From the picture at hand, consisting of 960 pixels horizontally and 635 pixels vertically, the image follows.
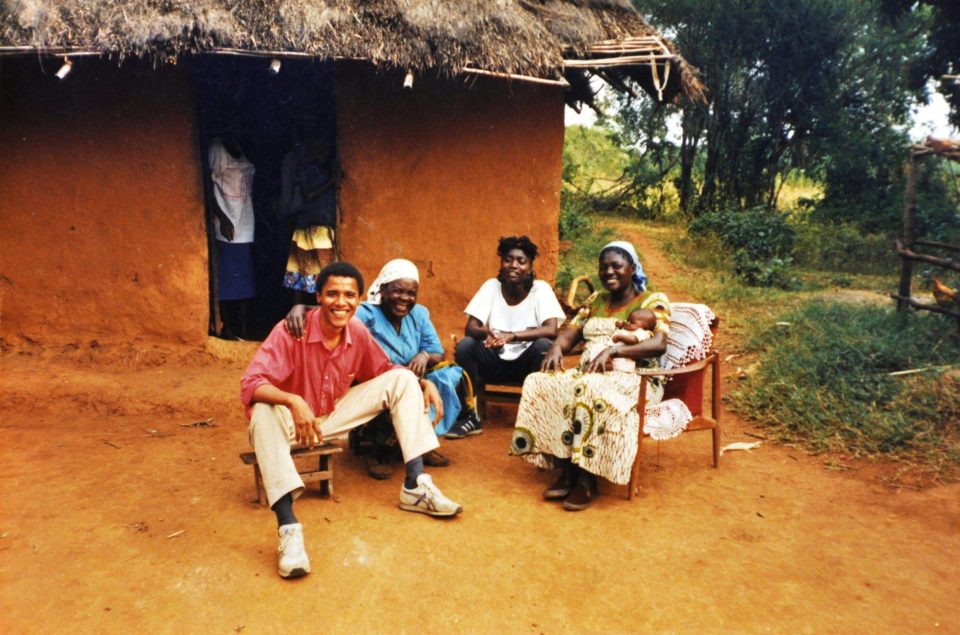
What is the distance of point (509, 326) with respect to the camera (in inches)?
176

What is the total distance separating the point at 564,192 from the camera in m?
14.0

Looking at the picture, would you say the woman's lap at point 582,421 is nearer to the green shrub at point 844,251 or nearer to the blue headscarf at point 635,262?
the blue headscarf at point 635,262

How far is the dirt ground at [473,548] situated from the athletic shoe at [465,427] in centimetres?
15

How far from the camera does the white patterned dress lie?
328cm

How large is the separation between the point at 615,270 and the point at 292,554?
6.73ft

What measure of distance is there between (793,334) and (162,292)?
4.88m

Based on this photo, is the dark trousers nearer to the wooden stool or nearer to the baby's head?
the baby's head

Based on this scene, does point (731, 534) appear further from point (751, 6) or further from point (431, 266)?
point (751, 6)

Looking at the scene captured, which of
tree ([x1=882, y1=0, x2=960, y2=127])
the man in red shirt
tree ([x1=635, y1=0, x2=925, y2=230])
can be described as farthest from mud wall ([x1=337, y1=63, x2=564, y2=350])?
tree ([x1=882, y1=0, x2=960, y2=127])

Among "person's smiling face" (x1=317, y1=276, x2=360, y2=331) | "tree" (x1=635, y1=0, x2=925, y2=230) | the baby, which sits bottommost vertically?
the baby

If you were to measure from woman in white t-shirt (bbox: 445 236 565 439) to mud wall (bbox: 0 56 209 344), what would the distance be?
2.15m

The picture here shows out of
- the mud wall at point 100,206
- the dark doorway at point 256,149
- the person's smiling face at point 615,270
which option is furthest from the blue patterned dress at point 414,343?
the mud wall at point 100,206

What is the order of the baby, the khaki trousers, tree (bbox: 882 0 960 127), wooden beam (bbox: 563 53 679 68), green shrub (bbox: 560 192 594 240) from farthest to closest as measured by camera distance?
green shrub (bbox: 560 192 594 240) < tree (bbox: 882 0 960 127) < wooden beam (bbox: 563 53 679 68) < the baby < the khaki trousers

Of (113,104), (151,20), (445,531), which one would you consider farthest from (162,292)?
(445,531)
